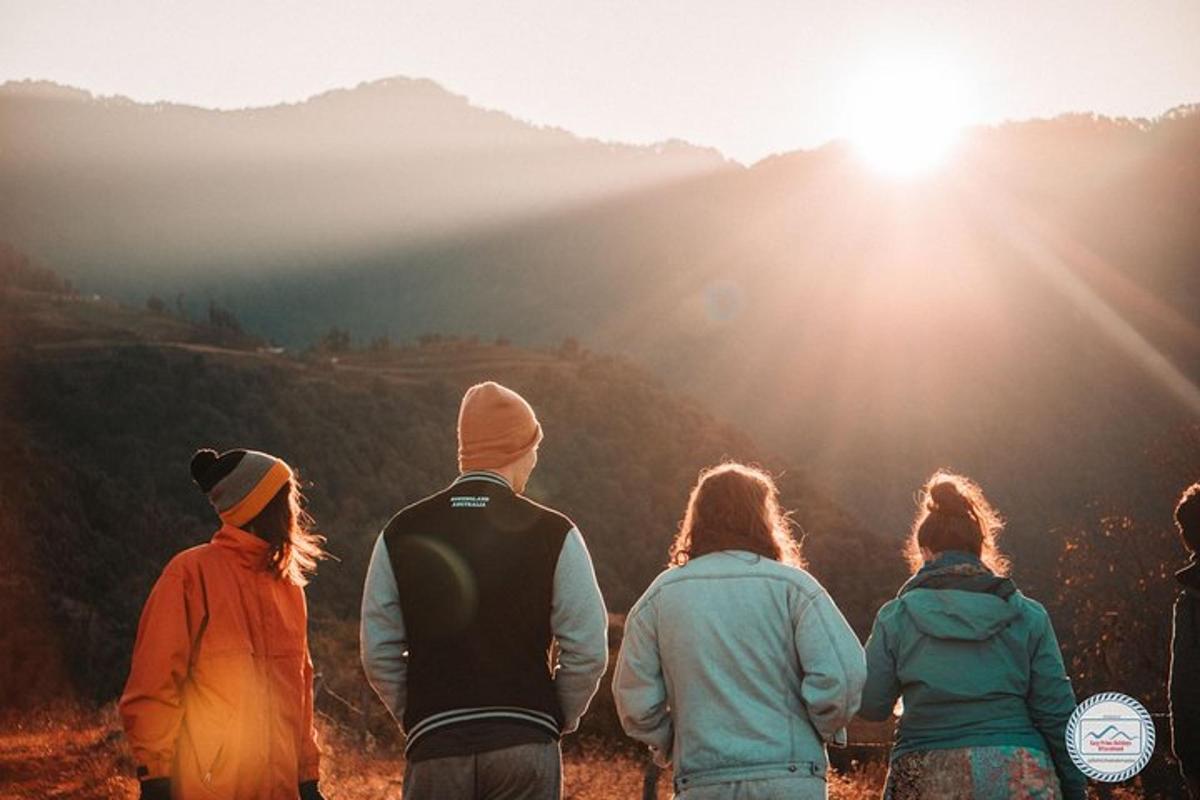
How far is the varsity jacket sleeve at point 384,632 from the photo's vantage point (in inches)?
151

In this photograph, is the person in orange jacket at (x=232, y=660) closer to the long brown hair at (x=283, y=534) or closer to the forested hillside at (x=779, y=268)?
the long brown hair at (x=283, y=534)

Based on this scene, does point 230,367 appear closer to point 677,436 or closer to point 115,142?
point 677,436

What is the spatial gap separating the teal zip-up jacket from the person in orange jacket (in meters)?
1.96

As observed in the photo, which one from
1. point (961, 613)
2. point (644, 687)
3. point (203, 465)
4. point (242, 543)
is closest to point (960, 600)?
point (961, 613)

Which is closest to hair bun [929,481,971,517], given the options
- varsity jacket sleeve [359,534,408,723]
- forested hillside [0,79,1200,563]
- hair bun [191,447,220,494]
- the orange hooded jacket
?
varsity jacket sleeve [359,534,408,723]

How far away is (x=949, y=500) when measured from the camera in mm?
4352

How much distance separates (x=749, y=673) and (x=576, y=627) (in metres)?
0.55

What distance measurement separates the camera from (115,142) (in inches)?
6216

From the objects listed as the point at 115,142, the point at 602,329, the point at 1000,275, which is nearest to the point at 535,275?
the point at 602,329

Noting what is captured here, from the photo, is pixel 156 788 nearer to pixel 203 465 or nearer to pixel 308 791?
pixel 308 791

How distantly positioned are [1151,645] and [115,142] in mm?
161062

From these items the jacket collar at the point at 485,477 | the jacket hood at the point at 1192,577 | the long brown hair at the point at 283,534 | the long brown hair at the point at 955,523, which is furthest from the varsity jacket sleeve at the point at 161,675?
the jacket hood at the point at 1192,577

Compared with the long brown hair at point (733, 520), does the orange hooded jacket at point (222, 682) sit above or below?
below

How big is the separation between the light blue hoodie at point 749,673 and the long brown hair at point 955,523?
0.76m
